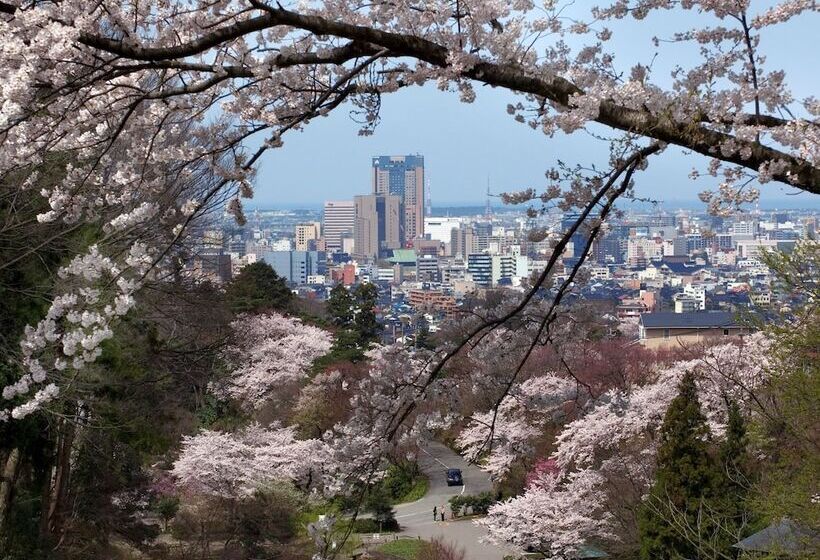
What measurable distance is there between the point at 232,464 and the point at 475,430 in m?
4.35

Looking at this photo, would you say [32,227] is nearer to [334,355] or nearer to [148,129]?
[148,129]

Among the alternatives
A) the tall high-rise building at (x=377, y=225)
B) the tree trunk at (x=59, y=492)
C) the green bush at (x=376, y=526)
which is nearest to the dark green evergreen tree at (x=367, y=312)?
the green bush at (x=376, y=526)

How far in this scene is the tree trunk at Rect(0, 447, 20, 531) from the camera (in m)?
8.58

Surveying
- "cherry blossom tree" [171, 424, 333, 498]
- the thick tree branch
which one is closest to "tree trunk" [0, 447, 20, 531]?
"cherry blossom tree" [171, 424, 333, 498]

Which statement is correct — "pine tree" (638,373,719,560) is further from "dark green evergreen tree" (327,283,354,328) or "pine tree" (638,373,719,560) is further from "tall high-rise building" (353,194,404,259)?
"tall high-rise building" (353,194,404,259)

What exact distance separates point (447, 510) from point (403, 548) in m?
2.62

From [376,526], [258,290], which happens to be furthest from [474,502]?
[258,290]

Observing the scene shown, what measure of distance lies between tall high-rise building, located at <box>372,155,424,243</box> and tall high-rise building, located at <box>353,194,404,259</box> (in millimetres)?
1446

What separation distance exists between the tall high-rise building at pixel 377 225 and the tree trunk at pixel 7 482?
8930 centimetres

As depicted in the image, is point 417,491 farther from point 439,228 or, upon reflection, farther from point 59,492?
point 439,228

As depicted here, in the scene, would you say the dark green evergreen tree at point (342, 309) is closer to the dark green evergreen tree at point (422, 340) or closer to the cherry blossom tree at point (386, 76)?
the dark green evergreen tree at point (422, 340)

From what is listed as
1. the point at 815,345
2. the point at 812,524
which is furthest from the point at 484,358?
the point at 815,345

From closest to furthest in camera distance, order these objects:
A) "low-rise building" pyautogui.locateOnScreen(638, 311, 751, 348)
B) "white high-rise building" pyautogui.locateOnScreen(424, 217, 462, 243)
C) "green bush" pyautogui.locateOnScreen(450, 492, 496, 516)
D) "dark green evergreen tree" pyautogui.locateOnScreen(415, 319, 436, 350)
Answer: "dark green evergreen tree" pyautogui.locateOnScreen(415, 319, 436, 350), "green bush" pyautogui.locateOnScreen(450, 492, 496, 516), "low-rise building" pyautogui.locateOnScreen(638, 311, 751, 348), "white high-rise building" pyautogui.locateOnScreen(424, 217, 462, 243)

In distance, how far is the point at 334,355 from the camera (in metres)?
20.6
